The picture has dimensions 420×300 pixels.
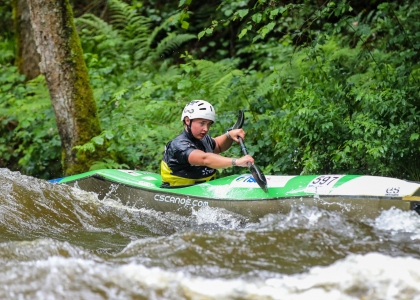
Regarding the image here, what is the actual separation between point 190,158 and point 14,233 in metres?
1.82

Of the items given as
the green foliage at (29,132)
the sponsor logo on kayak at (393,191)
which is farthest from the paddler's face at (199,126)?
the green foliage at (29,132)

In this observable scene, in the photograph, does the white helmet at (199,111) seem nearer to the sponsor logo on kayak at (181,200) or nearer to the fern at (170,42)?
the sponsor logo on kayak at (181,200)

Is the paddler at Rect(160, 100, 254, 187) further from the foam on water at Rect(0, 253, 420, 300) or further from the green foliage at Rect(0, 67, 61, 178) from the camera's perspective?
the green foliage at Rect(0, 67, 61, 178)

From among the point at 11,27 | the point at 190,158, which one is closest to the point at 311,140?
the point at 190,158

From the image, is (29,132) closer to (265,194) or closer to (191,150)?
(191,150)

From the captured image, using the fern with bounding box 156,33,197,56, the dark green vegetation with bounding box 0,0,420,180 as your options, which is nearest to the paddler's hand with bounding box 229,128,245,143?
the dark green vegetation with bounding box 0,0,420,180

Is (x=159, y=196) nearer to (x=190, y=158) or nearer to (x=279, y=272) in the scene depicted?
(x=190, y=158)

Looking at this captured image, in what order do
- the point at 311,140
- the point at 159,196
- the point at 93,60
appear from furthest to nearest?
the point at 93,60 < the point at 311,140 < the point at 159,196

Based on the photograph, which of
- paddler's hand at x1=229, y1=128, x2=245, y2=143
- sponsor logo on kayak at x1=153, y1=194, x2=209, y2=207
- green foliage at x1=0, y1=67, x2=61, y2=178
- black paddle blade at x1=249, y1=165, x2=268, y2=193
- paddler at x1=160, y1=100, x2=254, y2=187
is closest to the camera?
black paddle blade at x1=249, y1=165, x2=268, y2=193

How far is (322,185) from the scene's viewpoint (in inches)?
217

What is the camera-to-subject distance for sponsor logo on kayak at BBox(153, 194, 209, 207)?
19.7ft

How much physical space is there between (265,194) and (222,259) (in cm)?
160

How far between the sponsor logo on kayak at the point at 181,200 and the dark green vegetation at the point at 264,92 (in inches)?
54.5

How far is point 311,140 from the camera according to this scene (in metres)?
7.09
